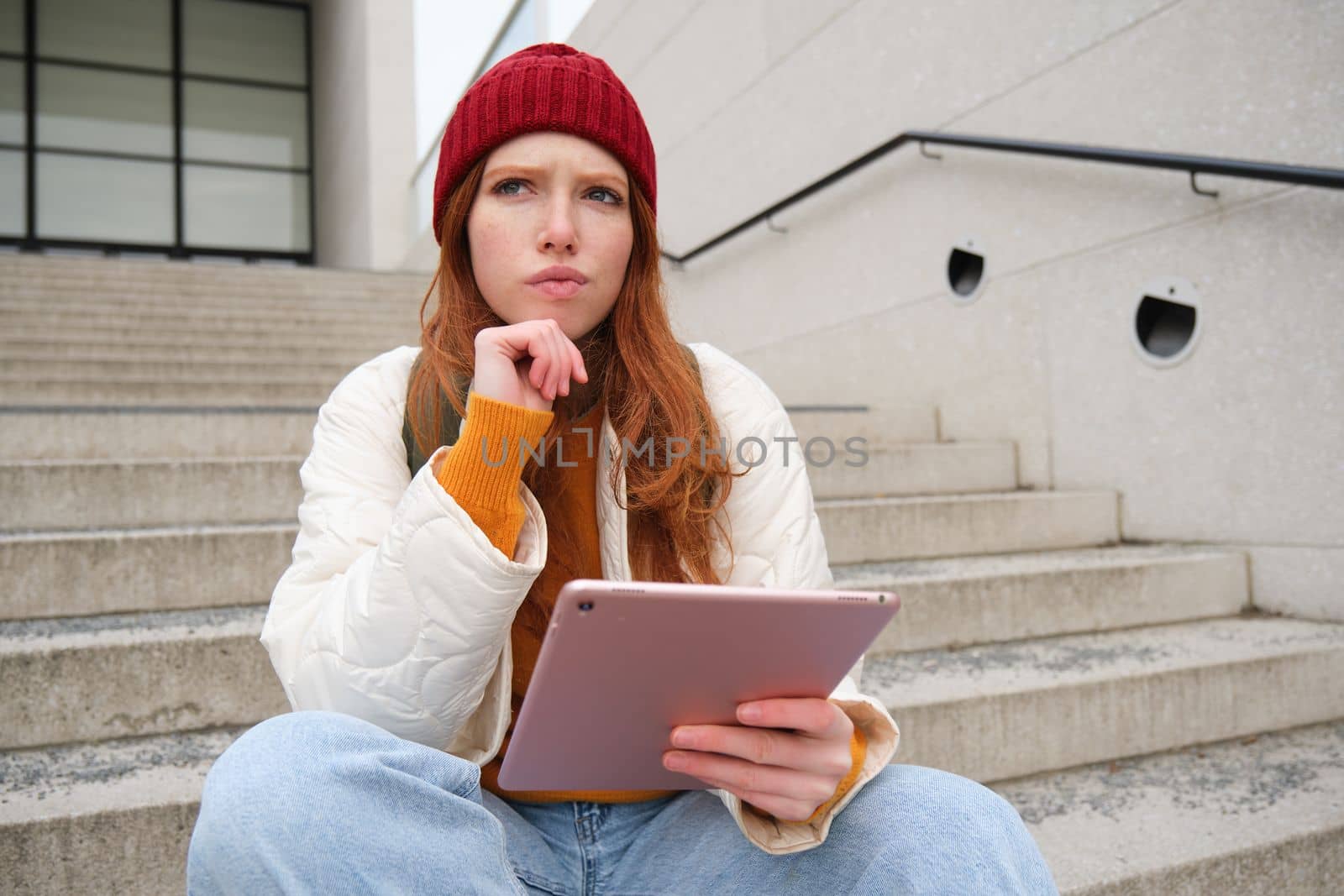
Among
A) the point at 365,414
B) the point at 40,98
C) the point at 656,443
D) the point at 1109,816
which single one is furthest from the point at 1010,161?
the point at 40,98

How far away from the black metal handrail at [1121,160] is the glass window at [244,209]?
9.92 meters

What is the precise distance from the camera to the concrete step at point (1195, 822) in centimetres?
132

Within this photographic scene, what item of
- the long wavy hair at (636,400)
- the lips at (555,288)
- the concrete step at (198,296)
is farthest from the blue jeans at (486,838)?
the concrete step at (198,296)

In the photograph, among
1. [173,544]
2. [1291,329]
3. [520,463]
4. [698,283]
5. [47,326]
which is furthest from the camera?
[698,283]

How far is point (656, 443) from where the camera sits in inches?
43.2

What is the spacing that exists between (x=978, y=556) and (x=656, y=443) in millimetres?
1704

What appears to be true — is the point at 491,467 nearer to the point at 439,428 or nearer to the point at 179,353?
the point at 439,428

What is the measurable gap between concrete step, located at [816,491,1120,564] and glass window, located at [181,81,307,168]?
1147cm

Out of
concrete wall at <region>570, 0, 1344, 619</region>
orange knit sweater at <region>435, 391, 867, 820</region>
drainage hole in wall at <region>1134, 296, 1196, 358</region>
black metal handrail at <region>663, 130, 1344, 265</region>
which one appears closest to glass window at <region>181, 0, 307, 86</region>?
concrete wall at <region>570, 0, 1344, 619</region>

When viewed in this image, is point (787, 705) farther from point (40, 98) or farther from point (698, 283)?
point (40, 98)

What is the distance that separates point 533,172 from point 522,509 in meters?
0.43

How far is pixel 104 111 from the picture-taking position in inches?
430

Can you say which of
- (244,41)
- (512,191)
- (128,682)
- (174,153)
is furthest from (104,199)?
(512,191)

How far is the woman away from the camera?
737mm
